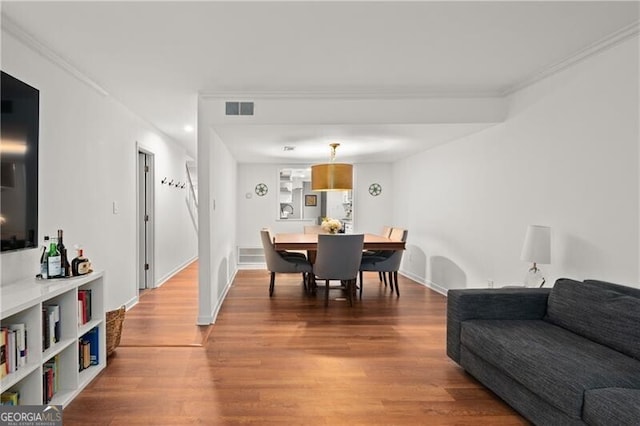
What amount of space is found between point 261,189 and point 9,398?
583 centimetres

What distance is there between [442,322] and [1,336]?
11.6 feet

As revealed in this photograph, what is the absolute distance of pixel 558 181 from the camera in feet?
10.4

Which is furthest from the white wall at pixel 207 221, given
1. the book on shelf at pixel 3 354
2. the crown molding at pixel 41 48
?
the book on shelf at pixel 3 354

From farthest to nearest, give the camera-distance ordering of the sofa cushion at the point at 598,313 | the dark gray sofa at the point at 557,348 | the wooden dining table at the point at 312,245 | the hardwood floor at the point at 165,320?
1. the wooden dining table at the point at 312,245
2. the hardwood floor at the point at 165,320
3. the sofa cushion at the point at 598,313
4. the dark gray sofa at the point at 557,348

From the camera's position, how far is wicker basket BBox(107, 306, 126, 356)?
299cm

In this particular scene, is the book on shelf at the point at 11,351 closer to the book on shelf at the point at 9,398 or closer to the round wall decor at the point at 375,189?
the book on shelf at the point at 9,398

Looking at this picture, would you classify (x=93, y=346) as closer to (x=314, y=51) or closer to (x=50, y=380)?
(x=50, y=380)

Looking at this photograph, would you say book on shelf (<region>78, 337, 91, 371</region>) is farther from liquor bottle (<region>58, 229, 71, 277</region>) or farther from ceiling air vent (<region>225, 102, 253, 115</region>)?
ceiling air vent (<region>225, 102, 253, 115</region>)

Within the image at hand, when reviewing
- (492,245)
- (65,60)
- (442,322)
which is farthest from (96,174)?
(492,245)

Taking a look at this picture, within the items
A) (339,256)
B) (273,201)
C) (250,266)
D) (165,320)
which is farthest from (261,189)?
(165,320)

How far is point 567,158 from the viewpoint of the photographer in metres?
3.08

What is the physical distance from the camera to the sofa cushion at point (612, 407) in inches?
61.2

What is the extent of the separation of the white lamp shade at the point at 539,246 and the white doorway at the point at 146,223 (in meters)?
4.68

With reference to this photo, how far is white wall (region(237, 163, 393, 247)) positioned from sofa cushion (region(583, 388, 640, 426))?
5.88 m
